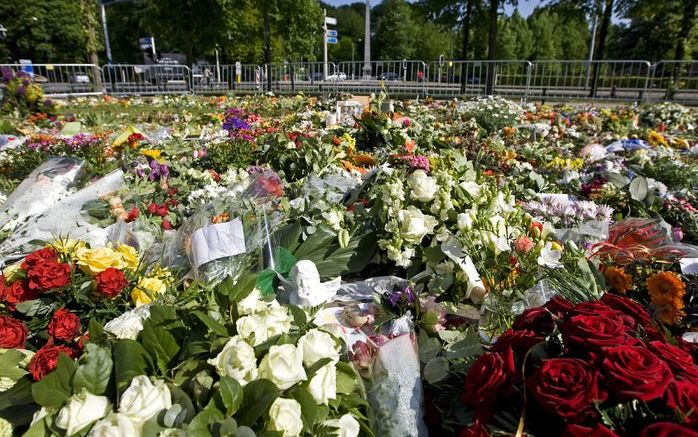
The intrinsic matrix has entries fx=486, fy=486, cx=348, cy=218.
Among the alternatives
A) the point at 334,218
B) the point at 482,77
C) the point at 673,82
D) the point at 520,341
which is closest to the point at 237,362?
the point at 520,341

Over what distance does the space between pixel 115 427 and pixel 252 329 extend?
1.26 ft

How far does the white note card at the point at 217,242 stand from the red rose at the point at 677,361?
1.58 m

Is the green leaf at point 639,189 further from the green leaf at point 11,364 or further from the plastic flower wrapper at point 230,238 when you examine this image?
the green leaf at point 11,364

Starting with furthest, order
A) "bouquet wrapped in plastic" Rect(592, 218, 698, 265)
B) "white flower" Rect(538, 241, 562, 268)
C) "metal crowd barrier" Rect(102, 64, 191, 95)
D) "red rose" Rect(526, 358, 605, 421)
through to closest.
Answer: "metal crowd barrier" Rect(102, 64, 191, 95) < "bouquet wrapped in plastic" Rect(592, 218, 698, 265) < "white flower" Rect(538, 241, 562, 268) < "red rose" Rect(526, 358, 605, 421)

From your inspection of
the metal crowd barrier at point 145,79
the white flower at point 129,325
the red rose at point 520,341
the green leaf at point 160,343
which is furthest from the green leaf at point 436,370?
the metal crowd barrier at point 145,79

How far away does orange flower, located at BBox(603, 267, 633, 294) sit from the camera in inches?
80.0

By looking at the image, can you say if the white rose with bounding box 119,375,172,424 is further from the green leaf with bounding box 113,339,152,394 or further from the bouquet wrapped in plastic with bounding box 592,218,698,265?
the bouquet wrapped in plastic with bounding box 592,218,698,265

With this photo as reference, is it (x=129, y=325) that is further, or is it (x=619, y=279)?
(x=619, y=279)

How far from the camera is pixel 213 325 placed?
1336 millimetres

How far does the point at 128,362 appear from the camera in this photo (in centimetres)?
128

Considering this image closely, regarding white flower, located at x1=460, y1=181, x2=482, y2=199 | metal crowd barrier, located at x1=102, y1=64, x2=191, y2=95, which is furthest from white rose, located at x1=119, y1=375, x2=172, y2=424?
metal crowd barrier, located at x1=102, y1=64, x2=191, y2=95

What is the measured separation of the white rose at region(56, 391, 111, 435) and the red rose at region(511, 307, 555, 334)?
3.62 feet

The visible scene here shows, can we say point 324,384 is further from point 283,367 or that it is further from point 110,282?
point 110,282

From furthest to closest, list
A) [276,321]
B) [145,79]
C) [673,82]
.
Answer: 1. [145,79]
2. [673,82]
3. [276,321]
